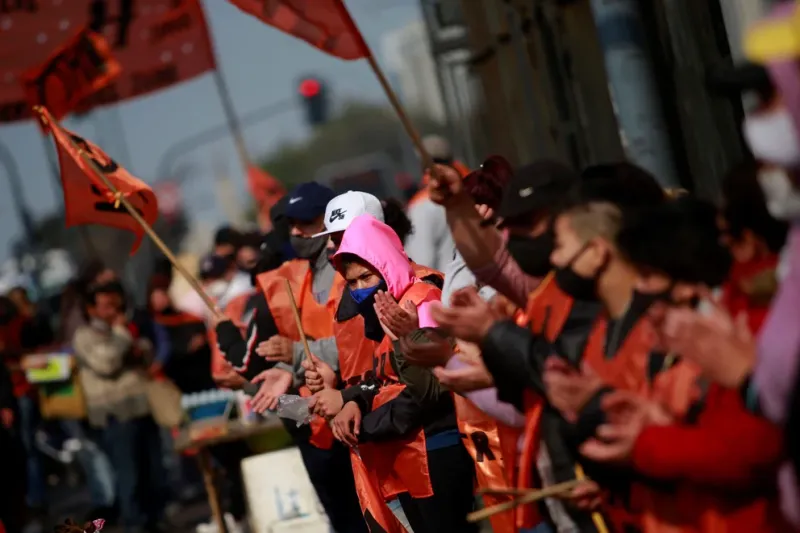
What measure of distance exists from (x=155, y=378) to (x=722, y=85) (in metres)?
11.2

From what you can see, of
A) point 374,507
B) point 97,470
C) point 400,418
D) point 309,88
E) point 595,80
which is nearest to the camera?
point 400,418

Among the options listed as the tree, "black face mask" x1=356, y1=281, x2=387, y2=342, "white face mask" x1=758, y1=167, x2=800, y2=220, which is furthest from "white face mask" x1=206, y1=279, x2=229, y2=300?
the tree

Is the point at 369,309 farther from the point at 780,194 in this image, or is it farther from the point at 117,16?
the point at 117,16

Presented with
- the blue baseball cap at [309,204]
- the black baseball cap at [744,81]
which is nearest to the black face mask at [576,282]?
the black baseball cap at [744,81]

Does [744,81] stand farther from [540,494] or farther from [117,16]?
[117,16]

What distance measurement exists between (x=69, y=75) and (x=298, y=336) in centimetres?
523

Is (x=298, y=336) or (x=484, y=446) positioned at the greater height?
(x=298, y=336)

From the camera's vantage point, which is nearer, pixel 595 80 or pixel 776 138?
pixel 776 138

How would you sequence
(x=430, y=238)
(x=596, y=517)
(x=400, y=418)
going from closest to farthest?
(x=596, y=517) → (x=400, y=418) → (x=430, y=238)

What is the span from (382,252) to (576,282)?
2509mm

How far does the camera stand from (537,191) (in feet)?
17.7

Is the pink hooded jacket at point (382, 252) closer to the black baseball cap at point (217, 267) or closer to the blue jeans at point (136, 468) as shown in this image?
the black baseball cap at point (217, 267)

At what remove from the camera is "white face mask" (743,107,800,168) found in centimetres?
394

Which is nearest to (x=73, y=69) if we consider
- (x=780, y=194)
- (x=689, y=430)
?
(x=689, y=430)
